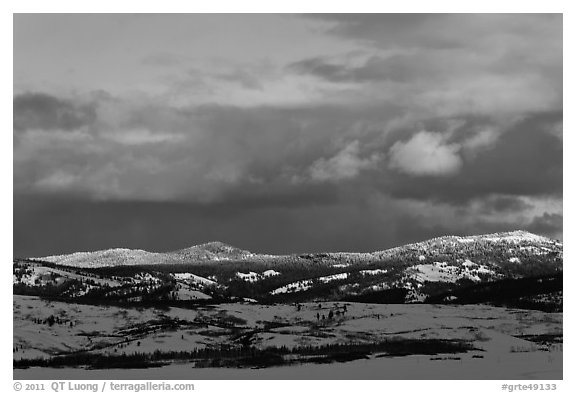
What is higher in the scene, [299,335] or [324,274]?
[324,274]

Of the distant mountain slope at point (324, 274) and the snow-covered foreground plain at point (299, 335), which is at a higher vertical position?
the distant mountain slope at point (324, 274)

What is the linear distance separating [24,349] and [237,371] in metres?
11.3

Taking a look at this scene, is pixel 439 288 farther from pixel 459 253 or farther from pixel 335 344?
pixel 335 344

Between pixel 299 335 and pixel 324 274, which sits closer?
pixel 299 335

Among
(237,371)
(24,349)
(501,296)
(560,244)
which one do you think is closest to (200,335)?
(237,371)

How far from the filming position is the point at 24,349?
5006cm

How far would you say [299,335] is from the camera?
52.0m

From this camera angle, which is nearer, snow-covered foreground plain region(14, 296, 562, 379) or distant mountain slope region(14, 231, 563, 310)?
snow-covered foreground plain region(14, 296, 562, 379)

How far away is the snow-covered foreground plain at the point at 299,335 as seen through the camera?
47.8 metres

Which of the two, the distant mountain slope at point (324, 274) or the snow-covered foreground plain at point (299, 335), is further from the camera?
the distant mountain slope at point (324, 274)

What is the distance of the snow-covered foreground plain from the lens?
47781 mm

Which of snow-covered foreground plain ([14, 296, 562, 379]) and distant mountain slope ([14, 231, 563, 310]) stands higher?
distant mountain slope ([14, 231, 563, 310])
